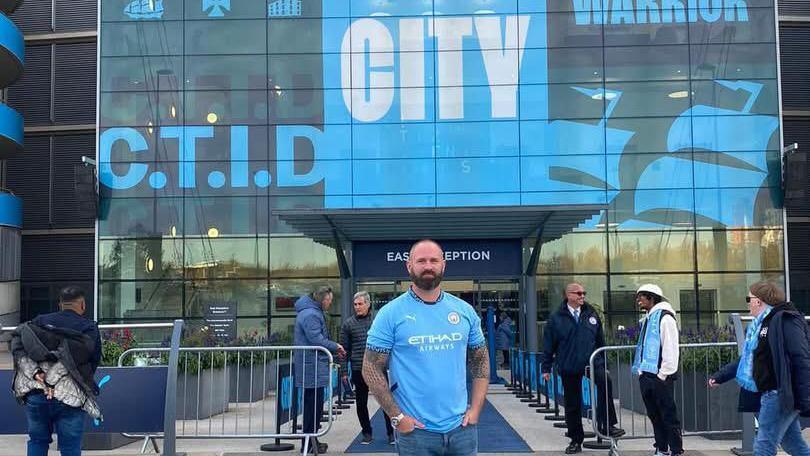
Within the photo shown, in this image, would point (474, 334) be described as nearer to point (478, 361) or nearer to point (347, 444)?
point (478, 361)

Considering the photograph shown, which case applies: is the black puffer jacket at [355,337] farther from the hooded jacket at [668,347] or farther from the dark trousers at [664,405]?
the hooded jacket at [668,347]

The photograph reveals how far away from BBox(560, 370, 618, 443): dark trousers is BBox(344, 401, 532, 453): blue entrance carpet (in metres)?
0.61

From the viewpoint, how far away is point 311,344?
9.40 meters

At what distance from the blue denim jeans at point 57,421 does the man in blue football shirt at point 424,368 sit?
128 inches

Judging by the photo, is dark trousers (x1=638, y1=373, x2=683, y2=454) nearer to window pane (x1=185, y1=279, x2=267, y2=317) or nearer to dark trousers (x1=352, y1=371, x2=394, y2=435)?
dark trousers (x1=352, y1=371, x2=394, y2=435)

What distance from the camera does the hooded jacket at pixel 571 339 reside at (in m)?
9.25

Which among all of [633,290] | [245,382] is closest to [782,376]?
[245,382]

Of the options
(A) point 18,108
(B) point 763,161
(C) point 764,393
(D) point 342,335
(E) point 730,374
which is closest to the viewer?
(C) point 764,393

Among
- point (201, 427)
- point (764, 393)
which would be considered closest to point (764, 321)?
point (764, 393)

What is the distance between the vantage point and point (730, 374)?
720 cm

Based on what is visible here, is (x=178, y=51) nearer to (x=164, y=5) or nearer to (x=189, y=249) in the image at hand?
(x=164, y=5)

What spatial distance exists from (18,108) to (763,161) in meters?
27.6

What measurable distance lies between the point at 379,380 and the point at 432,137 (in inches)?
935

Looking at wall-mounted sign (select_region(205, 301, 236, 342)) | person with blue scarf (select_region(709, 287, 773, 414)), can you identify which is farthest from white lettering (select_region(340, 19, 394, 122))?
person with blue scarf (select_region(709, 287, 773, 414))
